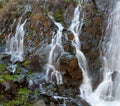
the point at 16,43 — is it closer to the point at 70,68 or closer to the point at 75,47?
the point at 75,47

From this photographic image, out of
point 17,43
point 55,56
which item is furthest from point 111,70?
point 17,43

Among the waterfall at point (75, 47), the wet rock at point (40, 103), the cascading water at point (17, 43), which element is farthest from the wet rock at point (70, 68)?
the cascading water at point (17, 43)

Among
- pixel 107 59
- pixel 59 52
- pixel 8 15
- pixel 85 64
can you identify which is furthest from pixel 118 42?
pixel 8 15

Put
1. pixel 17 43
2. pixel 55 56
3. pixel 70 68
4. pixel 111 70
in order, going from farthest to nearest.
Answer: pixel 17 43
pixel 55 56
pixel 111 70
pixel 70 68

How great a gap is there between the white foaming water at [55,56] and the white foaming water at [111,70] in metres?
1.58

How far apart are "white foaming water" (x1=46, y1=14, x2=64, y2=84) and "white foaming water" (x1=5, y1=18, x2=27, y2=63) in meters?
1.73

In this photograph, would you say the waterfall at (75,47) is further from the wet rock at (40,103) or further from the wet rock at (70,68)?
the wet rock at (40,103)

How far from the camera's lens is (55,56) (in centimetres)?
1264

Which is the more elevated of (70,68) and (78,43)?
(78,43)

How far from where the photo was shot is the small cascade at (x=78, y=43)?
11946 mm

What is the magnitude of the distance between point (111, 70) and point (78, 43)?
195 cm

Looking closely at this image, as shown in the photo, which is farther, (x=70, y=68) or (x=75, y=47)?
(x=75, y=47)

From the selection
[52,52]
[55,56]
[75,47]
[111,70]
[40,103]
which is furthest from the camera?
[52,52]

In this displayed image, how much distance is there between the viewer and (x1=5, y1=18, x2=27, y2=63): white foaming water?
1406 cm
